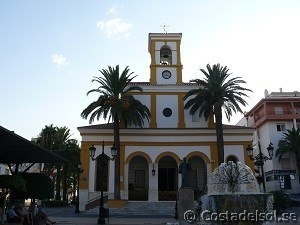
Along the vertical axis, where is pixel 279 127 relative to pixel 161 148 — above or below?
above

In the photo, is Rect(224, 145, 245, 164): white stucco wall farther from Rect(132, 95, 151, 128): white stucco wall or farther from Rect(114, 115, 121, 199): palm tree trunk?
Rect(114, 115, 121, 199): palm tree trunk

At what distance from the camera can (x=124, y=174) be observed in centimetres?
3344

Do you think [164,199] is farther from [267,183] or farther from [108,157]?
[267,183]

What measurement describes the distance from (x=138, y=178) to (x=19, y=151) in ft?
78.1

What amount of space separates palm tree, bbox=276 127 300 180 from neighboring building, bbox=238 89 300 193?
1.55 metres

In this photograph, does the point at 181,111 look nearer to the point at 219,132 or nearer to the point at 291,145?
the point at 219,132

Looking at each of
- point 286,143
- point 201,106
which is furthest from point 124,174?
point 286,143

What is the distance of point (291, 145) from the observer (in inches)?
1660

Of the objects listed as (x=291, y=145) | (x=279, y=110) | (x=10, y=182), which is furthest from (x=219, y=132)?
(x=10, y=182)

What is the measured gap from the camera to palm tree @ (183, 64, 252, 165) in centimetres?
3167

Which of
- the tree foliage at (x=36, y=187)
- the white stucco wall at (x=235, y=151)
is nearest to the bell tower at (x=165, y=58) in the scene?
the white stucco wall at (x=235, y=151)

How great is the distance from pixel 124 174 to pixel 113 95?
7.65 meters

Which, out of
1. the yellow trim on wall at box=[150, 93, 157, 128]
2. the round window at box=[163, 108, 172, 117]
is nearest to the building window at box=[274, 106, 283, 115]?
the round window at box=[163, 108, 172, 117]

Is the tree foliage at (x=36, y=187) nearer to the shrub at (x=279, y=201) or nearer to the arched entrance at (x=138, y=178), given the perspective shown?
the shrub at (x=279, y=201)
